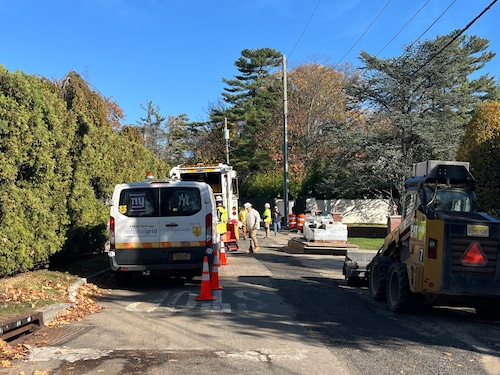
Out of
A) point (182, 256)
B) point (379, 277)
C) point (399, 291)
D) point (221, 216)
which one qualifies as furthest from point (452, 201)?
point (221, 216)

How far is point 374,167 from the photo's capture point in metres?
31.6

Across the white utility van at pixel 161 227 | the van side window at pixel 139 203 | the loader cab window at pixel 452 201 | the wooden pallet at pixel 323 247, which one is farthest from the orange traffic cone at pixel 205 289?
the wooden pallet at pixel 323 247

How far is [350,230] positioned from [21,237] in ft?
75.4

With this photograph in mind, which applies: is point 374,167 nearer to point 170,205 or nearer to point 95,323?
point 170,205

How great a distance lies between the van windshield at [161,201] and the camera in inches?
401

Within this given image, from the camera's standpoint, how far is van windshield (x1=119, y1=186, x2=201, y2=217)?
33.4ft

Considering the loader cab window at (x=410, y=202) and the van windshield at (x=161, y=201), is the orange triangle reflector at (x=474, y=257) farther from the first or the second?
the van windshield at (x=161, y=201)

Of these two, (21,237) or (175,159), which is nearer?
(21,237)

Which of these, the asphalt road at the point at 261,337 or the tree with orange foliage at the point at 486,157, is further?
the tree with orange foliage at the point at 486,157

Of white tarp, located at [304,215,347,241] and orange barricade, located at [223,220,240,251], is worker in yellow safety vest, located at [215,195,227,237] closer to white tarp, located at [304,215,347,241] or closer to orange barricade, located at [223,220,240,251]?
orange barricade, located at [223,220,240,251]

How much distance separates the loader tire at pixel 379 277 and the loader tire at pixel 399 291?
646 millimetres

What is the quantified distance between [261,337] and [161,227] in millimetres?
4103

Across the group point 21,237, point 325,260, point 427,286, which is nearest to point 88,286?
point 21,237

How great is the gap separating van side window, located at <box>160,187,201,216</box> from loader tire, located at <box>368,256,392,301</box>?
3860 millimetres
